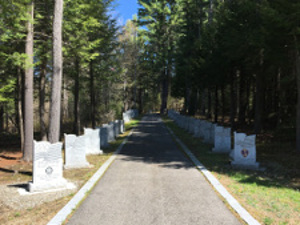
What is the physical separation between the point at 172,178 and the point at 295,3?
8466mm

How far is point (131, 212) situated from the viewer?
518 centimetres

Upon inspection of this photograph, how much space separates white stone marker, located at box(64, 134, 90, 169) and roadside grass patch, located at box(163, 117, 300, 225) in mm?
4254

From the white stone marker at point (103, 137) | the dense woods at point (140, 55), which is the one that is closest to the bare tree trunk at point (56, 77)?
the dense woods at point (140, 55)

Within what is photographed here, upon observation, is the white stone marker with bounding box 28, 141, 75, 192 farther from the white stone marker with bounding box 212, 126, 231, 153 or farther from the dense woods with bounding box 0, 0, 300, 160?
the white stone marker with bounding box 212, 126, 231, 153

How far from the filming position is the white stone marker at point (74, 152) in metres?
9.05

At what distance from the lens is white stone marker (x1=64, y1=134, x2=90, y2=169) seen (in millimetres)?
9055

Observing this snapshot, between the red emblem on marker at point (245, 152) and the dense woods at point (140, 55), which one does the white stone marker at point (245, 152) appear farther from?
the dense woods at point (140, 55)

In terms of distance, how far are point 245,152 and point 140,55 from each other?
117ft

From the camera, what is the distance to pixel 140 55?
43188mm

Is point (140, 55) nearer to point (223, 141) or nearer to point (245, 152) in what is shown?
point (223, 141)

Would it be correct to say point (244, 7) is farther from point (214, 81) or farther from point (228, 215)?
point (228, 215)

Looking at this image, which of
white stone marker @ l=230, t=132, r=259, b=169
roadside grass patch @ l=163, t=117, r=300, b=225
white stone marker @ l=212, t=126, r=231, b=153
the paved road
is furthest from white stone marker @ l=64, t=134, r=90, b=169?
white stone marker @ l=212, t=126, r=231, b=153

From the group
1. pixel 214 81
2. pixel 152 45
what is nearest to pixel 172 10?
pixel 152 45

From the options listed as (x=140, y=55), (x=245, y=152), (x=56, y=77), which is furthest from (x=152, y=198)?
(x=140, y=55)
